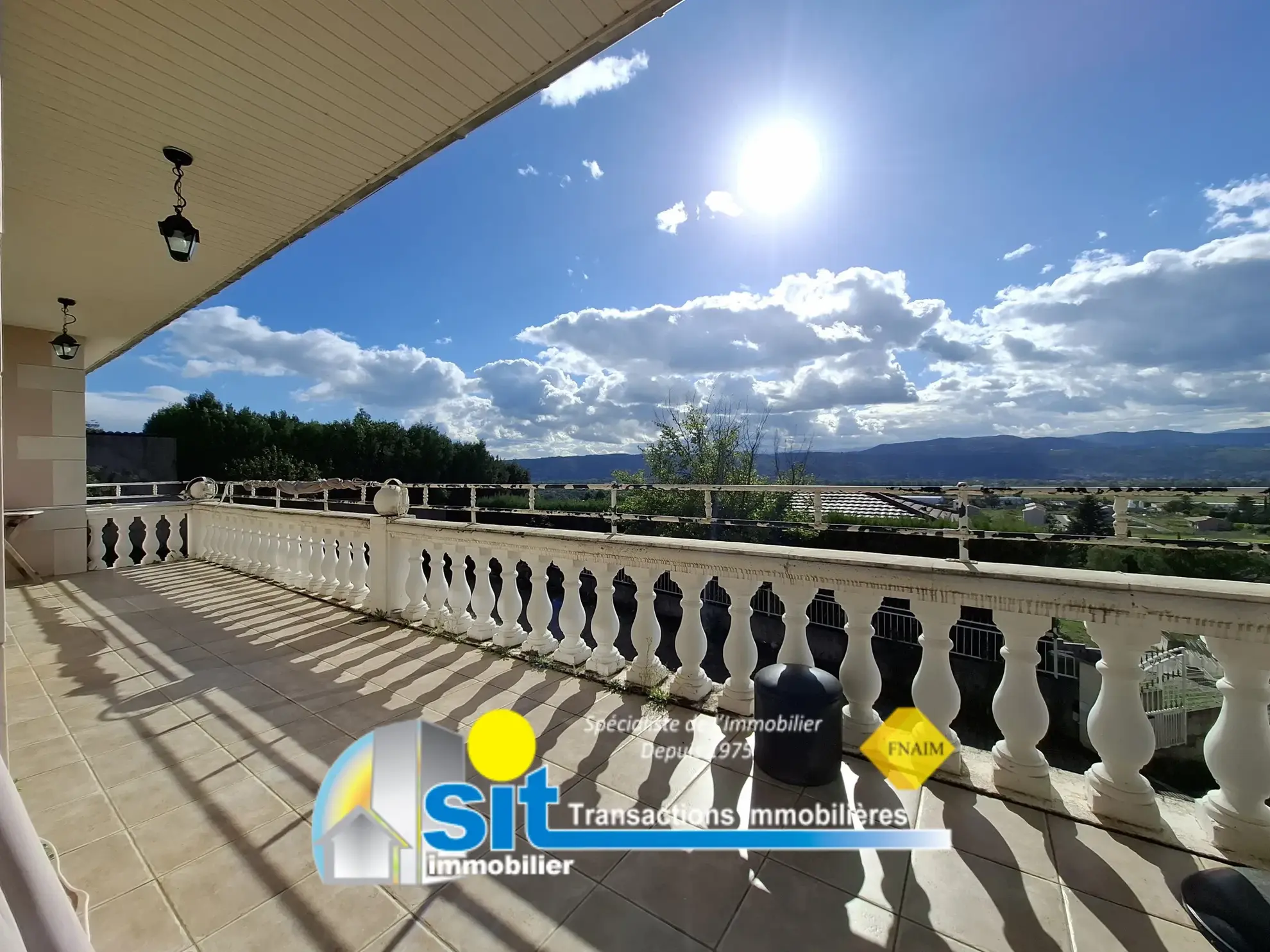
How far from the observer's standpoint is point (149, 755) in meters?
2.15

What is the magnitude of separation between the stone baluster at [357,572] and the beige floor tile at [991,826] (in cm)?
408

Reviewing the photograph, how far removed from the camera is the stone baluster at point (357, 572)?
13.7 feet

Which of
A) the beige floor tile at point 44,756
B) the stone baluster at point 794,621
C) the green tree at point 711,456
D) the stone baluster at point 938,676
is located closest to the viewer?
the stone baluster at point 938,676

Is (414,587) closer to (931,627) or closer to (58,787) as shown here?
(58,787)

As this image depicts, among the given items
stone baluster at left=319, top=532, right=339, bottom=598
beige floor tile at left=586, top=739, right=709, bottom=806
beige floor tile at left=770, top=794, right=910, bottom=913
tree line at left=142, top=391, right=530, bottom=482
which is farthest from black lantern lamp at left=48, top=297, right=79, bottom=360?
tree line at left=142, top=391, right=530, bottom=482

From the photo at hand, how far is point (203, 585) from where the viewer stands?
522cm

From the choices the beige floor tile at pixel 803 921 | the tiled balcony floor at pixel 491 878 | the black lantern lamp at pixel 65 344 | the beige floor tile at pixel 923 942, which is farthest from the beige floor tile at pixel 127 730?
the black lantern lamp at pixel 65 344

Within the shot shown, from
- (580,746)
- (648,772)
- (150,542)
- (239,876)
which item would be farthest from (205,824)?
(150,542)

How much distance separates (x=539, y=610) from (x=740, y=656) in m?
1.27

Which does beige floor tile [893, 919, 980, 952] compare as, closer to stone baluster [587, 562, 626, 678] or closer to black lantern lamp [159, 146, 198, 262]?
stone baluster [587, 562, 626, 678]

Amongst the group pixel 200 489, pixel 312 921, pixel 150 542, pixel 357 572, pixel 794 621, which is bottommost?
pixel 312 921

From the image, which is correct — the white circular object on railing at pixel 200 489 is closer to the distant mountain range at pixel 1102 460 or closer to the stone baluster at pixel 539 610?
the distant mountain range at pixel 1102 460

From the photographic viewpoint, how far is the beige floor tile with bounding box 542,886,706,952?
129cm

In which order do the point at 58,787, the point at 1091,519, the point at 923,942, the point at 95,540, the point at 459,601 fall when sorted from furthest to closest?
the point at 95,540 < the point at 459,601 < the point at 1091,519 < the point at 58,787 < the point at 923,942
